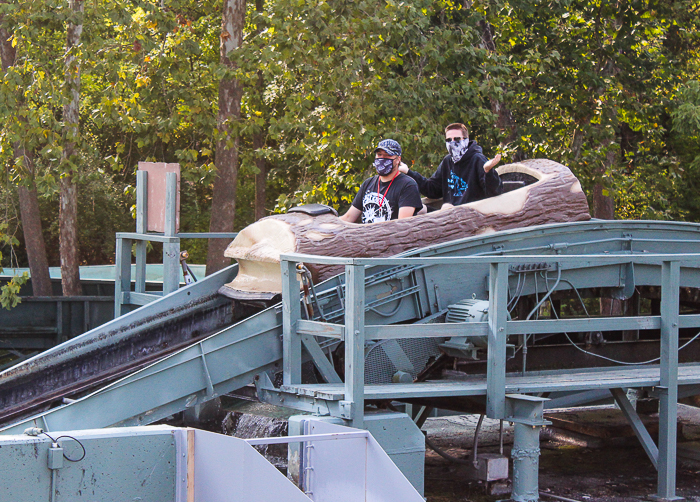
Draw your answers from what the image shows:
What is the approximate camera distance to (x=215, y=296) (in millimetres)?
8109

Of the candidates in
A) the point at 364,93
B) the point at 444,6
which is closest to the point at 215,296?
the point at 364,93

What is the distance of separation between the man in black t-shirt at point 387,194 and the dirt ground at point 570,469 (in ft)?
7.81

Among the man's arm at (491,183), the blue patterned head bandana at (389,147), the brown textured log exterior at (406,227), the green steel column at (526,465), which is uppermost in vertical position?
the blue patterned head bandana at (389,147)

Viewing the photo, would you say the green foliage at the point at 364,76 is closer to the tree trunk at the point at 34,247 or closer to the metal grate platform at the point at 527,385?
the metal grate platform at the point at 527,385

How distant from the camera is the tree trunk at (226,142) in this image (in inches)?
555

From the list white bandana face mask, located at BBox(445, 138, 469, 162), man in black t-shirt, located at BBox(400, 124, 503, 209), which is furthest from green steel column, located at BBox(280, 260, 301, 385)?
white bandana face mask, located at BBox(445, 138, 469, 162)

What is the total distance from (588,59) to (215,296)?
35.8ft

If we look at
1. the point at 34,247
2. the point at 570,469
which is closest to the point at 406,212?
the point at 570,469

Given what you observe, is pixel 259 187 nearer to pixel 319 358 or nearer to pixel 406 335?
pixel 319 358

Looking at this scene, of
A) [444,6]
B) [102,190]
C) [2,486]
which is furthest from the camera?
[102,190]

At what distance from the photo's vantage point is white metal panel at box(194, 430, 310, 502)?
153 inches

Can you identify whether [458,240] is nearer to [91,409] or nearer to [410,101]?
[91,409]

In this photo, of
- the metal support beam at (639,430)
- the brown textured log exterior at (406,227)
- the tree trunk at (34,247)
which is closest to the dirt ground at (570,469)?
the metal support beam at (639,430)

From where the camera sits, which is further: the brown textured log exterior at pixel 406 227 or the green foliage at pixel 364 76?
the green foliage at pixel 364 76
